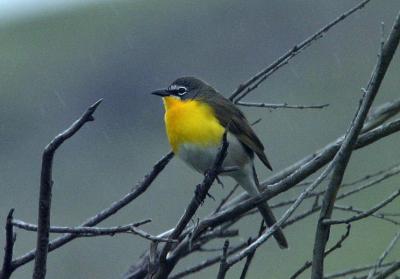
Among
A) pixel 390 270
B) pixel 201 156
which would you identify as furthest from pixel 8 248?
pixel 201 156

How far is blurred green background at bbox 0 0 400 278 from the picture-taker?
96.1ft

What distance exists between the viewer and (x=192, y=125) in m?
6.72

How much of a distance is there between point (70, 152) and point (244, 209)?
33353 mm

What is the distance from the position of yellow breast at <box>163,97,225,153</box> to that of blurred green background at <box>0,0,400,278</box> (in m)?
15.7

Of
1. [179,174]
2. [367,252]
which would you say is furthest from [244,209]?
[179,174]

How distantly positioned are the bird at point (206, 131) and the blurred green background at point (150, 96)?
1545 cm

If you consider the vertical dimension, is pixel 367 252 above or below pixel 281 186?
below

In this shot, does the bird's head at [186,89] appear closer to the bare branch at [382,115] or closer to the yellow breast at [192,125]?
the yellow breast at [192,125]

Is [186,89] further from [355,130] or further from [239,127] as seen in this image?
[355,130]

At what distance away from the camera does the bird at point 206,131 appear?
6.64 meters

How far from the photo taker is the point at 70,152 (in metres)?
37.2

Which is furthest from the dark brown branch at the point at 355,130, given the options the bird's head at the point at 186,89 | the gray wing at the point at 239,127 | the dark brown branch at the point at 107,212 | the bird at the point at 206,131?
the bird's head at the point at 186,89

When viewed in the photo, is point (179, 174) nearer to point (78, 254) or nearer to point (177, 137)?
point (78, 254)

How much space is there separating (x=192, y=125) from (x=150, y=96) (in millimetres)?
34291
